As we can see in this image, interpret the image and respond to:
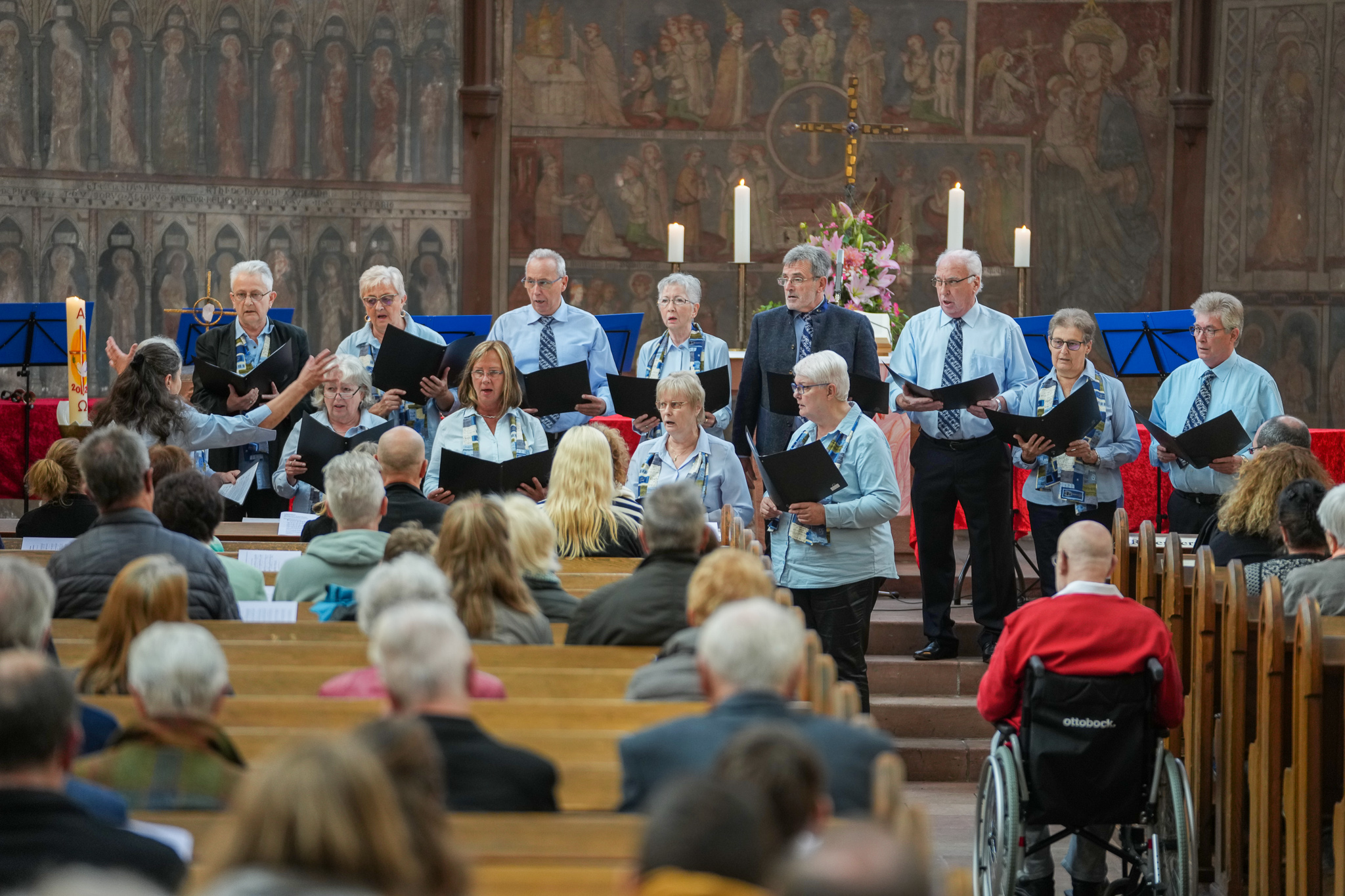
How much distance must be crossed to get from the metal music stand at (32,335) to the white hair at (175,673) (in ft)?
20.0

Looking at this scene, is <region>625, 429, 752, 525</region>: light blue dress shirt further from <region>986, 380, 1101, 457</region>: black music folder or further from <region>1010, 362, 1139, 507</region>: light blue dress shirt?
<region>1010, 362, 1139, 507</region>: light blue dress shirt

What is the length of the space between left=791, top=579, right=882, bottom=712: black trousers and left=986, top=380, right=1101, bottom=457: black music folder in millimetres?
915

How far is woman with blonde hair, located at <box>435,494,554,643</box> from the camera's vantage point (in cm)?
427

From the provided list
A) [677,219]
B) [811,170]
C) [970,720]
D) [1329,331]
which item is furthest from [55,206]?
[1329,331]

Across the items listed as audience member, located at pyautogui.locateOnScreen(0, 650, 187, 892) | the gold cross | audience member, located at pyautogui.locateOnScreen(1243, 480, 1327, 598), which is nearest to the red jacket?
audience member, located at pyautogui.locateOnScreen(1243, 480, 1327, 598)

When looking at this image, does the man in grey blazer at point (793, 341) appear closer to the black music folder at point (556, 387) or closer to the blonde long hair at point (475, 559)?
the black music folder at point (556, 387)

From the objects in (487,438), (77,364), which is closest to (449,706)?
(487,438)

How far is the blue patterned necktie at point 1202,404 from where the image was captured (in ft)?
24.2

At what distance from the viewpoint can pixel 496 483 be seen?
638 cm

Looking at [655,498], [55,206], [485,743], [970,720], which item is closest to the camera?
[485,743]

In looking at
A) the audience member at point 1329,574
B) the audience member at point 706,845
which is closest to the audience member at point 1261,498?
the audience member at point 1329,574

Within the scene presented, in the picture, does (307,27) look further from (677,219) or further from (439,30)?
(677,219)

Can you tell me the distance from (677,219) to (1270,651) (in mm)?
8265

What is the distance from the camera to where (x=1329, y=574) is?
508 centimetres
